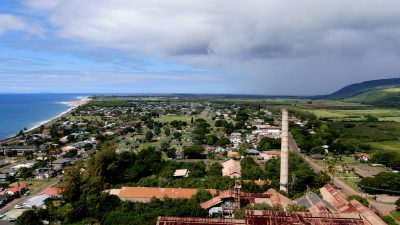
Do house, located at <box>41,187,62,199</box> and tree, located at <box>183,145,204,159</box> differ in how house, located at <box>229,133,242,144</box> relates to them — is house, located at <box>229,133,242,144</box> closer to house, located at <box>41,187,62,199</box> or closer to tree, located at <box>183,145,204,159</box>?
tree, located at <box>183,145,204,159</box>

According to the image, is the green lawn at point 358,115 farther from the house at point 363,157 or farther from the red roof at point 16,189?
the red roof at point 16,189

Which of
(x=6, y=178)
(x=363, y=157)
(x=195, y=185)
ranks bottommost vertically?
(x=363, y=157)

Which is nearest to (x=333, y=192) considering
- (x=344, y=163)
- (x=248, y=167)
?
(x=248, y=167)

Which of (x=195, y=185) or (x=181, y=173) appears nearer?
(x=195, y=185)

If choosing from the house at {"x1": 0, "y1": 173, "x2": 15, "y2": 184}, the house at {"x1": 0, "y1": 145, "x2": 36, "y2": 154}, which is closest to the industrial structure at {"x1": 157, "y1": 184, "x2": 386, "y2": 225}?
the house at {"x1": 0, "y1": 173, "x2": 15, "y2": 184}

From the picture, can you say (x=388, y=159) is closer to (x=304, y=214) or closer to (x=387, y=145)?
(x=387, y=145)

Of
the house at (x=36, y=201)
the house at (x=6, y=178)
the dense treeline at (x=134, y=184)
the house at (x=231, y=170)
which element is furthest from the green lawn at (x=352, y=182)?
the house at (x=6, y=178)

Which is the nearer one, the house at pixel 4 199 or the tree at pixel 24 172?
the house at pixel 4 199

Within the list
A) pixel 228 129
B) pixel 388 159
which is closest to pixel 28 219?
pixel 388 159
